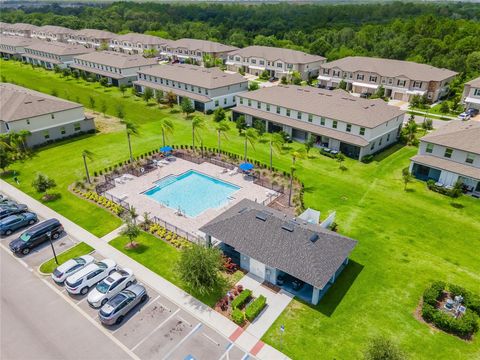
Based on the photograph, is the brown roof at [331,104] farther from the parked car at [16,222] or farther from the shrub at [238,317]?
the parked car at [16,222]

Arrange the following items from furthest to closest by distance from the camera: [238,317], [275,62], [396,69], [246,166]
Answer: [275,62] < [396,69] < [246,166] < [238,317]

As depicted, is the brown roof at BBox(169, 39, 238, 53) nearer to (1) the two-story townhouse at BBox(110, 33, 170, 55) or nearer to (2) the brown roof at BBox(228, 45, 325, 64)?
(1) the two-story townhouse at BBox(110, 33, 170, 55)

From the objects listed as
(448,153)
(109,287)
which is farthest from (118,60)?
(448,153)

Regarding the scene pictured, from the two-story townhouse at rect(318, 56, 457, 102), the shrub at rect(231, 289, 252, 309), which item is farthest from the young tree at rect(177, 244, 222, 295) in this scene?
the two-story townhouse at rect(318, 56, 457, 102)

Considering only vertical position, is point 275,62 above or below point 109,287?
above

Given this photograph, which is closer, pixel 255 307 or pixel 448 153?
pixel 255 307

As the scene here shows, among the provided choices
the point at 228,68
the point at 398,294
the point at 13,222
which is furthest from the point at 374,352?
the point at 228,68

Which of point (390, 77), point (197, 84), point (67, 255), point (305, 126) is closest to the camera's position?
point (67, 255)

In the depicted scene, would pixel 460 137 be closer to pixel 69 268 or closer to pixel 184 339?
pixel 184 339
